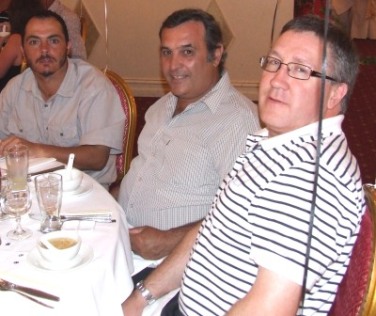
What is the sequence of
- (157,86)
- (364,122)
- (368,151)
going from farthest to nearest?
(157,86)
(364,122)
(368,151)

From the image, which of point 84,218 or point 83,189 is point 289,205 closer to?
point 84,218

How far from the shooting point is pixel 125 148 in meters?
2.73

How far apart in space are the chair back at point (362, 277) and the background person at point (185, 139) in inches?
26.6

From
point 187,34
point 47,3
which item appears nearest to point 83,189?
point 187,34

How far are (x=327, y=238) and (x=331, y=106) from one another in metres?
0.34

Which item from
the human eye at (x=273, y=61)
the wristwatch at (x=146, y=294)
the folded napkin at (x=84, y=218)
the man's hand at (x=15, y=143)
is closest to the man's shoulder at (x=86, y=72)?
the man's hand at (x=15, y=143)

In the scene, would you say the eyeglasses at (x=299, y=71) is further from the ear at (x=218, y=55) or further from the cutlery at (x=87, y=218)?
the ear at (x=218, y=55)

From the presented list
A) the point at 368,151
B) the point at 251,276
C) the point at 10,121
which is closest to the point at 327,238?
the point at 251,276

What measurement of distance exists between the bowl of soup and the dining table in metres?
0.02

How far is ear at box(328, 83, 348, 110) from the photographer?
4.12ft

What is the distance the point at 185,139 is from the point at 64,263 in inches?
30.2

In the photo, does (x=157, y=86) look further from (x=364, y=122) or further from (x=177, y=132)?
(x=177, y=132)

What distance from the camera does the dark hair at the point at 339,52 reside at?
49.3 inches

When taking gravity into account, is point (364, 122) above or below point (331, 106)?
below
